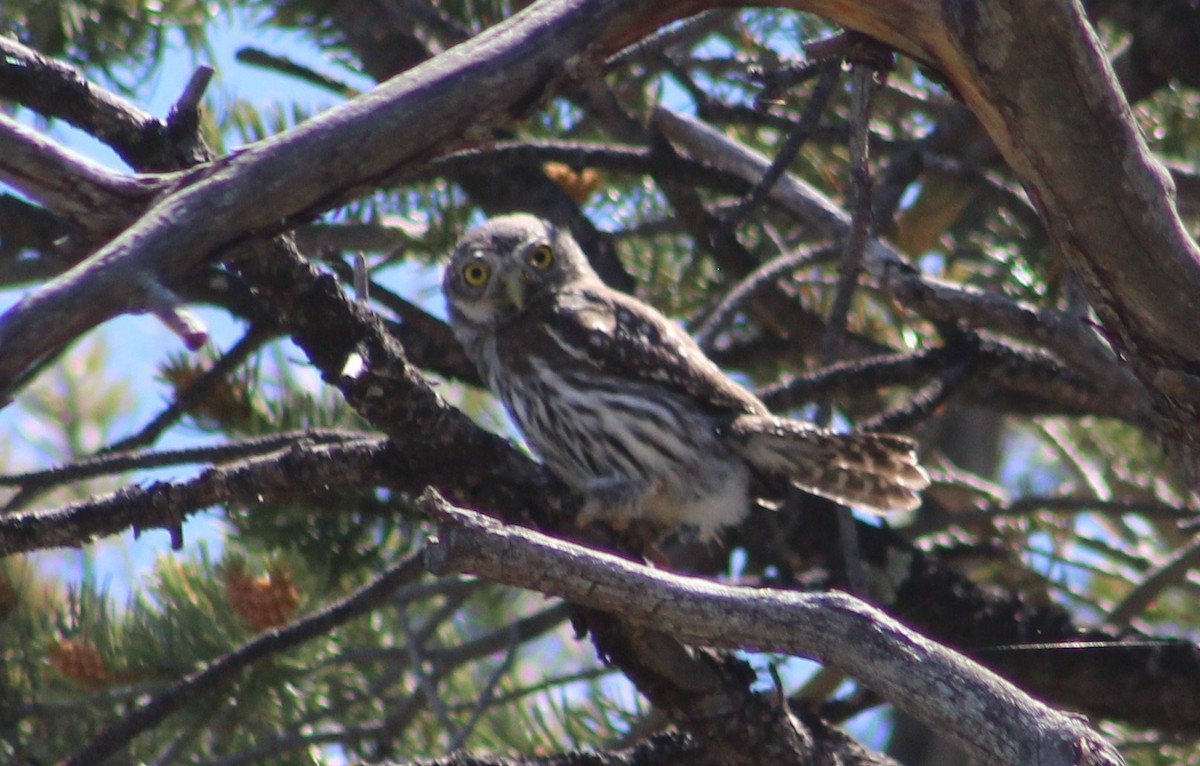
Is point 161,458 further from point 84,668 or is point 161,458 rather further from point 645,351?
point 645,351

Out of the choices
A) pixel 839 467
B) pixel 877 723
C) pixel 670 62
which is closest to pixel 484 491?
pixel 839 467

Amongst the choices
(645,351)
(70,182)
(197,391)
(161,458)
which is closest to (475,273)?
(645,351)

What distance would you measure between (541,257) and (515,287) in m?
0.14

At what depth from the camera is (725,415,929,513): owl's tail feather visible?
11.6ft

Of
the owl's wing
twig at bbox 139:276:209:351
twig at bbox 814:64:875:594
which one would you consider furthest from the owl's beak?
twig at bbox 139:276:209:351

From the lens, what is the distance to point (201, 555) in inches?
145

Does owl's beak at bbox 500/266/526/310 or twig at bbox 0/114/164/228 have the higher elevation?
owl's beak at bbox 500/266/526/310

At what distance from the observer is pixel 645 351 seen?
3.77m

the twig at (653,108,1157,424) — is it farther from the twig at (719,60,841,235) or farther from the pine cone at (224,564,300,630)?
the pine cone at (224,564,300,630)

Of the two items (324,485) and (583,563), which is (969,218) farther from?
(583,563)

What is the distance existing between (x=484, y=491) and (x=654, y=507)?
3.85ft

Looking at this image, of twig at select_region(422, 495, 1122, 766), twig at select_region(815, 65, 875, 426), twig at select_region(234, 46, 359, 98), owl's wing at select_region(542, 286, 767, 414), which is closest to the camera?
twig at select_region(422, 495, 1122, 766)

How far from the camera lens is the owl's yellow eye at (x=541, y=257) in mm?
4168

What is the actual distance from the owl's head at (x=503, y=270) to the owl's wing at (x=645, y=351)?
0.26m
